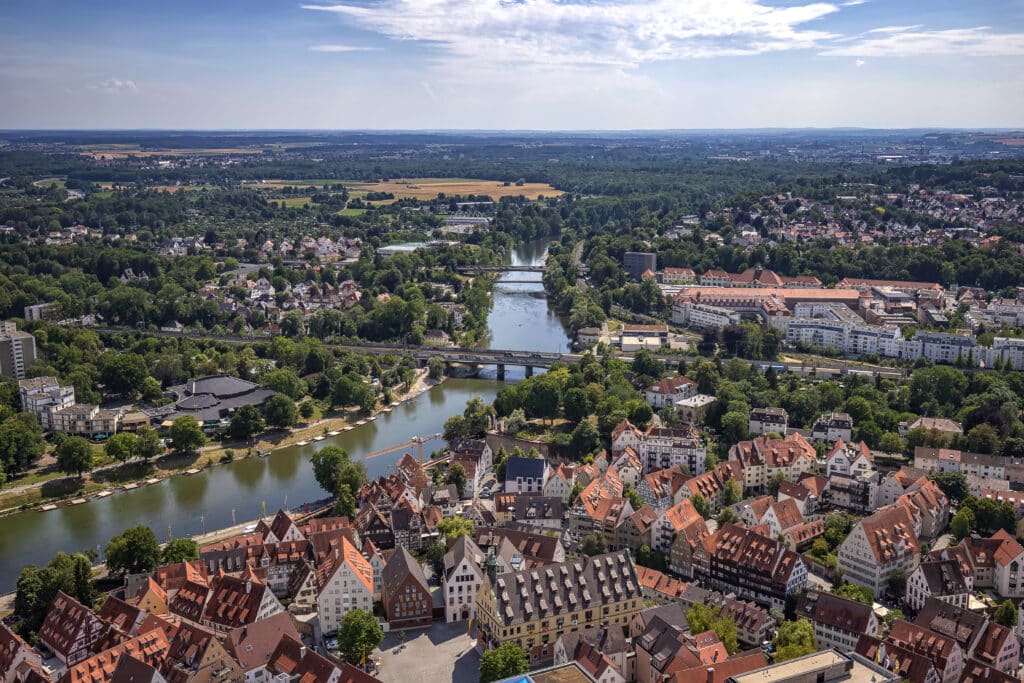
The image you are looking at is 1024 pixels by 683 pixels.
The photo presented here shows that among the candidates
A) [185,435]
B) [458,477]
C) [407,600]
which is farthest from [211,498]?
[407,600]

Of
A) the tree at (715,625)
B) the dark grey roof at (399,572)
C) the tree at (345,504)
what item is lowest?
the tree at (345,504)

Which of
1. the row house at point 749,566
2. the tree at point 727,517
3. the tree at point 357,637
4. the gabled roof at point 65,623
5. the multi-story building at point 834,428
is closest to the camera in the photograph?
the tree at point 357,637

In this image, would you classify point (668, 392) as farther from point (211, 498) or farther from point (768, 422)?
point (211, 498)

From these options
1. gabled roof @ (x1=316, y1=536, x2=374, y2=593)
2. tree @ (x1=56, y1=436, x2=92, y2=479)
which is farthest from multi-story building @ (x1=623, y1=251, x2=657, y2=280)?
gabled roof @ (x1=316, y1=536, x2=374, y2=593)

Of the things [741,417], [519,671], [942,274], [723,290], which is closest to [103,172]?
[723,290]

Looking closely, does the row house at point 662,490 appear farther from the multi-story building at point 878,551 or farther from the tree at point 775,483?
the multi-story building at point 878,551

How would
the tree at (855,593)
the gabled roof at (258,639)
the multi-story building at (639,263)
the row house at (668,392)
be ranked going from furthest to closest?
the multi-story building at (639,263), the row house at (668,392), the tree at (855,593), the gabled roof at (258,639)

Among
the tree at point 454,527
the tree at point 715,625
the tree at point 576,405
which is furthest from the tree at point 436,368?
the tree at point 715,625

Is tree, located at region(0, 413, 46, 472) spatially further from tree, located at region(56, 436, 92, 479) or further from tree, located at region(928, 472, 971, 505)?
tree, located at region(928, 472, 971, 505)
